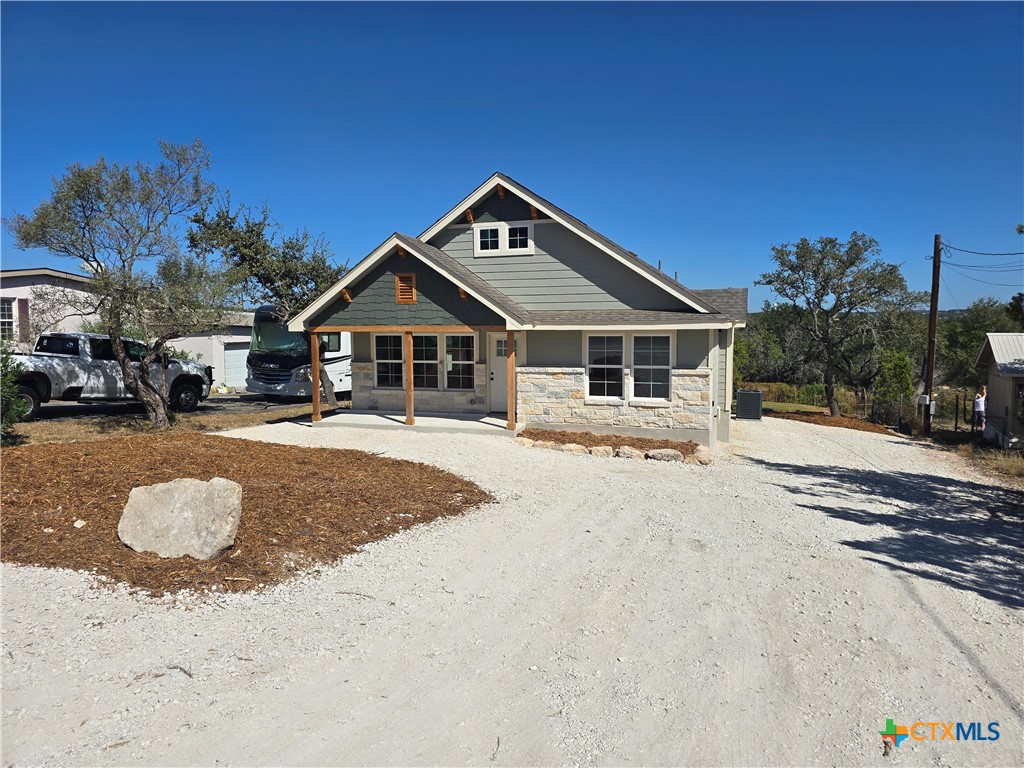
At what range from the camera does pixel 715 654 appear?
4777mm

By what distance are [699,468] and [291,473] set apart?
7377 mm

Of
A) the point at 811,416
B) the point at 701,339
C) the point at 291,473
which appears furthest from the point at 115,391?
→ the point at 811,416

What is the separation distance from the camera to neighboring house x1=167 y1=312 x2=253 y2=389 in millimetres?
30078

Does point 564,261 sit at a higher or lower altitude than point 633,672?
higher

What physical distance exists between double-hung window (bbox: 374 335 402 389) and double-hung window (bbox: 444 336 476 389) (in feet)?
4.44

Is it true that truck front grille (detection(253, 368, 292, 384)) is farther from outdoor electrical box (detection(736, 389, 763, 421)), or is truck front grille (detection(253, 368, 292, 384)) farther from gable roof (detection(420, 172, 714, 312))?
outdoor electrical box (detection(736, 389, 763, 421))

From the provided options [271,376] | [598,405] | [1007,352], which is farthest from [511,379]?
[1007,352]

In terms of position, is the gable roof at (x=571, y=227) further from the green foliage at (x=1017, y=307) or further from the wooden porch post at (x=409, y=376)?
the green foliage at (x=1017, y=307)

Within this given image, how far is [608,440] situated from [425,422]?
4371 mm

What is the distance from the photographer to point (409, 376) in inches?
606

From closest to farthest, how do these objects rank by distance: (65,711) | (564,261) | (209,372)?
(65,711) → (564,261) → (209,372)

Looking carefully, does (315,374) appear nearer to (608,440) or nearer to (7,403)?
(7,403)

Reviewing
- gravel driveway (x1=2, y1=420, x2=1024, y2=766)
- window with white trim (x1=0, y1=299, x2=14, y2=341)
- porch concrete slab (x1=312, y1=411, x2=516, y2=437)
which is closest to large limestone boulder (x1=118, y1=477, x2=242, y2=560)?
gravel driveway (x1=2, y1=420, x2=1024, y2=766)

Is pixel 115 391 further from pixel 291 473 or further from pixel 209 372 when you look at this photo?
pixel 291 473
